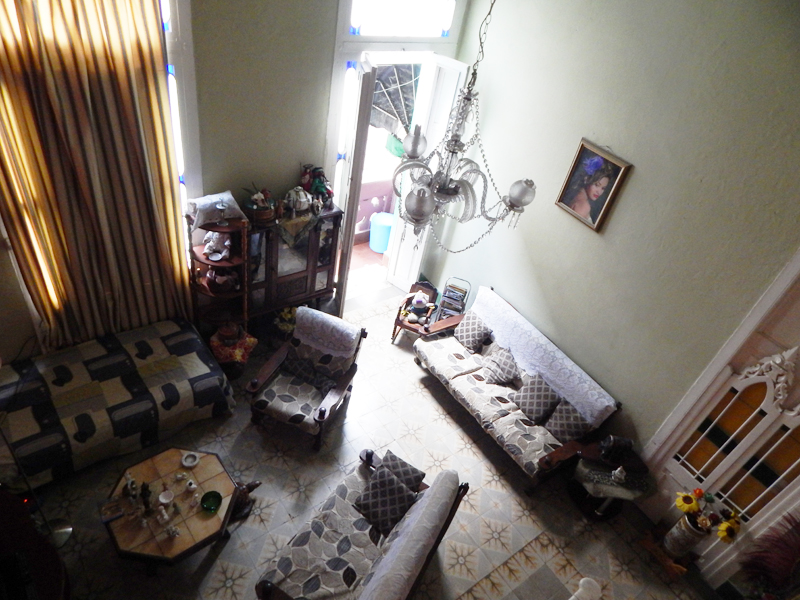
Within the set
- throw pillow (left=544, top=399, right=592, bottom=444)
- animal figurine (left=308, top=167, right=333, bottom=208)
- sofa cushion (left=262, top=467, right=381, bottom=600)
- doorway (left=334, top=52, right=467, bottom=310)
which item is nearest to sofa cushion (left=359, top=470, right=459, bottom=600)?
sofa cushion (left=262, top=467, right=381, bottom=600)

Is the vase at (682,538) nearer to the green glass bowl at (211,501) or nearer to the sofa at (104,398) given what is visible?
the green glass bowl at (211,501)

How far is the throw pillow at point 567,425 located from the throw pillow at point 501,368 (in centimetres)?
59

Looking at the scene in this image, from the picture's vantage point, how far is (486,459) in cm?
480

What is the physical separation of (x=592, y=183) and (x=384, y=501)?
304cm

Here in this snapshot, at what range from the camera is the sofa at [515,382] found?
177 inches

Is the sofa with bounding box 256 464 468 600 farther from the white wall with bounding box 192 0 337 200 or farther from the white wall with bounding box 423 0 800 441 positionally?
the white wall with bounding box 192 0 337 200

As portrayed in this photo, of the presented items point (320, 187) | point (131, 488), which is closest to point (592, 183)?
point (320, 187)

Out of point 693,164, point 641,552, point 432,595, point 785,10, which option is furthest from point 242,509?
point 785,10

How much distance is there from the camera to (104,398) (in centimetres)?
407

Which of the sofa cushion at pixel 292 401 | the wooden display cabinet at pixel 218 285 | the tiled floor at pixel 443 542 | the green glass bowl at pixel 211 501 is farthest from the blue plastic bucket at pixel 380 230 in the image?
the green glass bowl at pixel 211 501

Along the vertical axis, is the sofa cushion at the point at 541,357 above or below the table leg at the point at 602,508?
above

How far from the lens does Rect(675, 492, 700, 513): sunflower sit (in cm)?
394

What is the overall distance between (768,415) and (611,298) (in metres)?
1.38

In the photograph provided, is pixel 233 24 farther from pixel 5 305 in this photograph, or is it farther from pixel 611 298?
pixel 611 298
